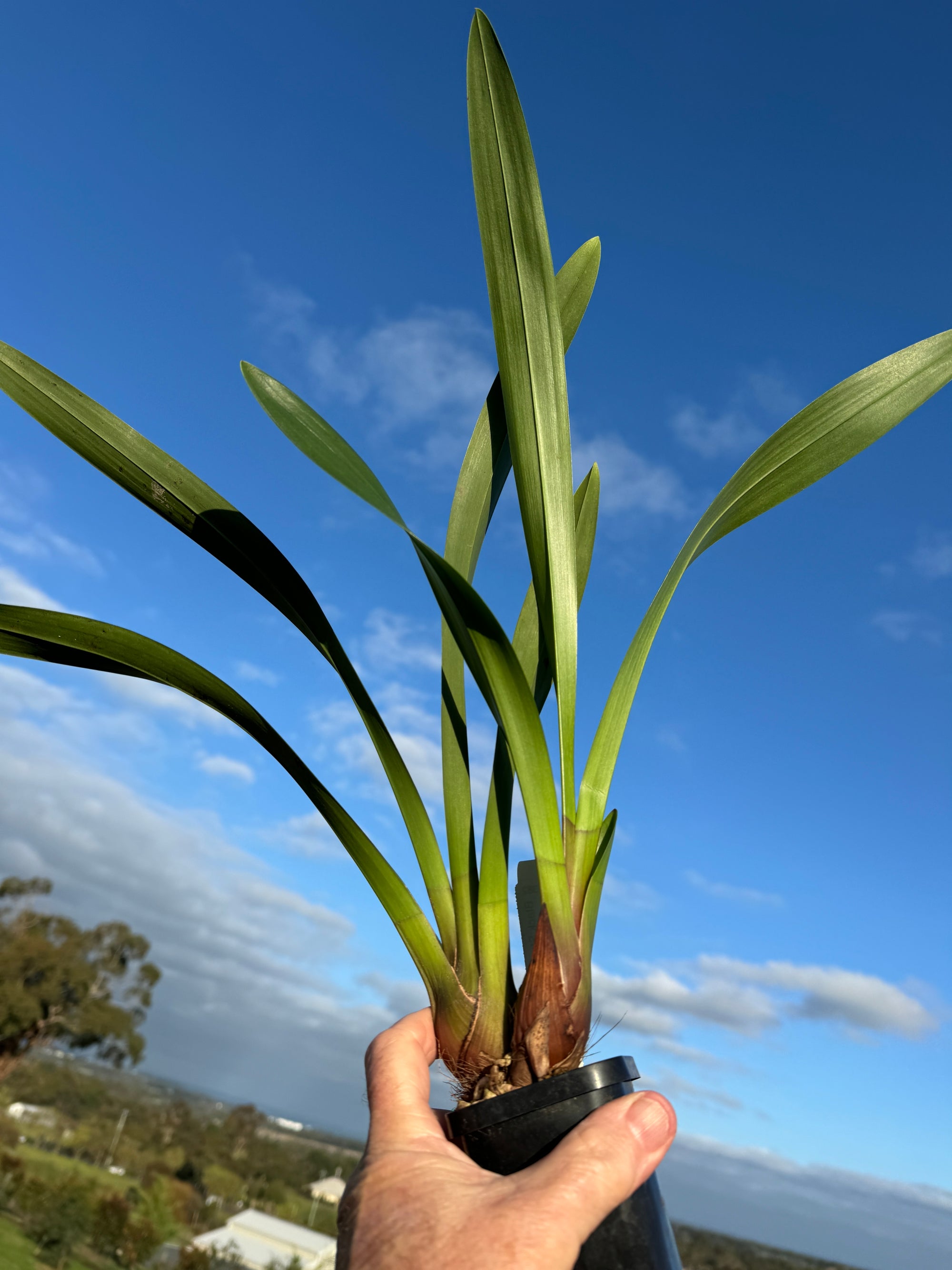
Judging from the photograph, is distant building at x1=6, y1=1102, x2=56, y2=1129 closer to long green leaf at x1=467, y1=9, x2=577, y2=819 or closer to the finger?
the finger

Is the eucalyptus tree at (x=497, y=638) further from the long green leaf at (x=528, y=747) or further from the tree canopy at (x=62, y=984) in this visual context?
the tree canopy at (x=62, y=984)

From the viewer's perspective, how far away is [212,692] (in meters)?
1.06

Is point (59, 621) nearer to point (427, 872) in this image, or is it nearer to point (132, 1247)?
point (427, 872)

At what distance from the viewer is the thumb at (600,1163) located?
2.32 ft

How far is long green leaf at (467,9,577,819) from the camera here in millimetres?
1018

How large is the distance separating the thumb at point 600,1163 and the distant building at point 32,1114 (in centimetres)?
4466

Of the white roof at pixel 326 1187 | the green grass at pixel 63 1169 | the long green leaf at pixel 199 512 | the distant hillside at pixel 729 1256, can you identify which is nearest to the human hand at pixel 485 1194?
the long green leaf at pixel 199 512

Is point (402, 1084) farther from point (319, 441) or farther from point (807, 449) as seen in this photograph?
point (807, 449)

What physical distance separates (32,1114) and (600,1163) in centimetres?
5179

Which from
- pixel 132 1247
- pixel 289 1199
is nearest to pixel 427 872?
pixel 132 1247

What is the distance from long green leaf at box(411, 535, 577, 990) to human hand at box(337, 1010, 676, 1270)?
17 cm

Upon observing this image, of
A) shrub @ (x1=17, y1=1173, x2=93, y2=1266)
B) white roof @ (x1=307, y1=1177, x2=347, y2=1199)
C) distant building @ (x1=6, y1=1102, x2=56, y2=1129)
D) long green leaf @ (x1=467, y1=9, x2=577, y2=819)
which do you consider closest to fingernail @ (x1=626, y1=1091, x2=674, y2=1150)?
long green leaf @ (x1=467, y1=9, x2=577, y2=819)

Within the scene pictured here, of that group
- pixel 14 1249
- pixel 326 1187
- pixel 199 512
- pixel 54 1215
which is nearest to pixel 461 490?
pixel 199 512

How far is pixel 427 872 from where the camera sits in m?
1.04
